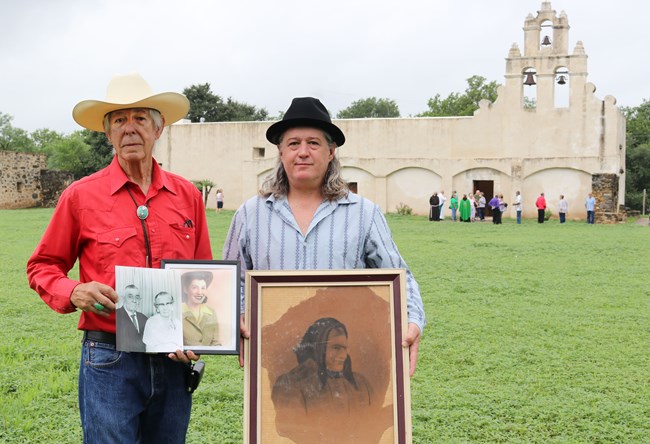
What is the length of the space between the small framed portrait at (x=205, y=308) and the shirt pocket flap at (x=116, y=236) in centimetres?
30

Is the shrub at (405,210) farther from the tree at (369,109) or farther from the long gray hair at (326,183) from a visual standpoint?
the tree at (369,109)

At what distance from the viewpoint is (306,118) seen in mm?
3051

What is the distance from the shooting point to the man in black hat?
9.89 feet

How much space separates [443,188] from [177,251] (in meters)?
31.9

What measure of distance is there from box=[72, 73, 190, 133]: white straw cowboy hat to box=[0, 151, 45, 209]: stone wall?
3576 cm

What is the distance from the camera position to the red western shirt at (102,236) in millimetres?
2902

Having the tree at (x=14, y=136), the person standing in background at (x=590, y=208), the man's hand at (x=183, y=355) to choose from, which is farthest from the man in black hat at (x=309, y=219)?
the tree at (x=14, y=136)

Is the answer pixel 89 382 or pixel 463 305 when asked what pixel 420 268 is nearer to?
pixel 463 305

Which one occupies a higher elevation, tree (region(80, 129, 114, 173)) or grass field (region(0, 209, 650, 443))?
tree (region(80, 129, 114, 173))

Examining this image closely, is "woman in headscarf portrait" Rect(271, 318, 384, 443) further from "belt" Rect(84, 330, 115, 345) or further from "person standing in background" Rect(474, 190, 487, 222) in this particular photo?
"person standing in background" Rect(474, 190, 487, 222)

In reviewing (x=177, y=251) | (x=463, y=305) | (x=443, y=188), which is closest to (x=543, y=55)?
(x=443, y=188)

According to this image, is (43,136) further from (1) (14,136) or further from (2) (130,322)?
(2) (130,322)

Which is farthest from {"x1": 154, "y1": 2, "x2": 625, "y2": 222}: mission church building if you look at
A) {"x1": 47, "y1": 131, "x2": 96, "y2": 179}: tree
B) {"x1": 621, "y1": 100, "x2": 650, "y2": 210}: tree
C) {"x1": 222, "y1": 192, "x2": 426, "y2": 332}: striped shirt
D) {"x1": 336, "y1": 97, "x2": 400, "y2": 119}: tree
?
{"x1": 336, "y1": 97, "x2": 400, "y2": 119}: tree

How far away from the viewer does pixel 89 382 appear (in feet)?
9.46
